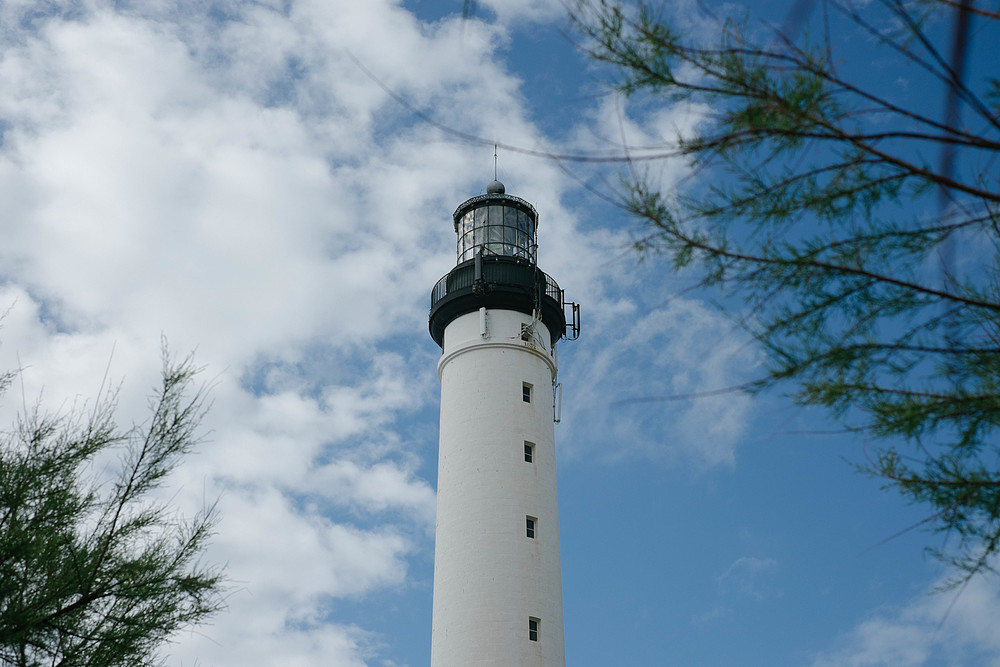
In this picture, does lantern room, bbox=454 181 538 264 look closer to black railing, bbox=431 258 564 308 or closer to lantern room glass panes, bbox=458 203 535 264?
lantern room glass panes, bbox=458 203 535 264

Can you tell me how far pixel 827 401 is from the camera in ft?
18.4

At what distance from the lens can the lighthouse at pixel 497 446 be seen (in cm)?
2080

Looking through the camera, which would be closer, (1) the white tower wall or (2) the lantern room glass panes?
(1) the white tower wall

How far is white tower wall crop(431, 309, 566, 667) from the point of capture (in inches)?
813

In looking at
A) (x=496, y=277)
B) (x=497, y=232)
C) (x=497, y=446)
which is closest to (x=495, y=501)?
(x=497, y=446)

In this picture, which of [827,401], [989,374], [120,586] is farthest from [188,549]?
[989,374]

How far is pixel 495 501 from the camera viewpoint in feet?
72.1

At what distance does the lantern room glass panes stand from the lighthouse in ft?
0.11

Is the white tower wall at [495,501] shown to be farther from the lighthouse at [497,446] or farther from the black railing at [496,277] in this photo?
the black railing at [496,277]

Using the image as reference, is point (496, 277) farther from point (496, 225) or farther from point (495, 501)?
point (495, 501)

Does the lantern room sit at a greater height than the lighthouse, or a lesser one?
greater

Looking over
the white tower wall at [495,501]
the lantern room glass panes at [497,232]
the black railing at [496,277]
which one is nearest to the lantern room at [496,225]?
the lantern room glass panes at [497,232]

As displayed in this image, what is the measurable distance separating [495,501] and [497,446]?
4.45ft

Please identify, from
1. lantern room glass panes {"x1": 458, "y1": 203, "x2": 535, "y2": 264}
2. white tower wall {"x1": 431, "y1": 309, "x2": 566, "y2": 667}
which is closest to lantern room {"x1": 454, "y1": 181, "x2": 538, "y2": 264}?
lantern room glass panes {"x1": 458, "y1": 203, "x2": 535, "y2": 264}
